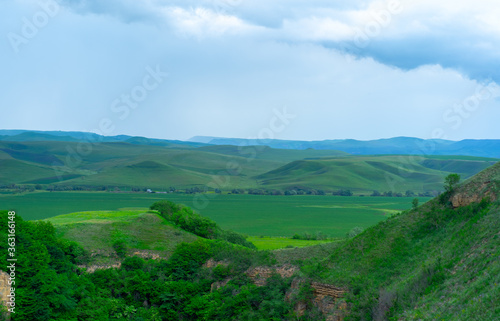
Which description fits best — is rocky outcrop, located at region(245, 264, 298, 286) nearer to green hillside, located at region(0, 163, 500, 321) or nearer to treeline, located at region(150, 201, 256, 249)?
green hillside, located at region(0, 163, 500, 321)

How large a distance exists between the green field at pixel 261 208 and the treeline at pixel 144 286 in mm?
50091

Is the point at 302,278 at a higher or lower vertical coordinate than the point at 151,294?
higher

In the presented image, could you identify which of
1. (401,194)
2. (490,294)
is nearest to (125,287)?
(490,294)

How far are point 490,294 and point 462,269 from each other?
6.26 metres

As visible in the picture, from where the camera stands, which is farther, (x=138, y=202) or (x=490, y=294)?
(x=138, y=202)

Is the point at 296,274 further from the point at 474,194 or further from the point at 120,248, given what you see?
the point at 120,248

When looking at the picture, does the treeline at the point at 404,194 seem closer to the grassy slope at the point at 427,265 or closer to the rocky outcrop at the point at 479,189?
the rocky outcrop at the point at 479,189

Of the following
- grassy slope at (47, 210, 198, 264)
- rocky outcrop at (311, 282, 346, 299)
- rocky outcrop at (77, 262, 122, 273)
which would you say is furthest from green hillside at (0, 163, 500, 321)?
rocky outcrop at (77, 262, 122, 273)

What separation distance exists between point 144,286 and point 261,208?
106 m

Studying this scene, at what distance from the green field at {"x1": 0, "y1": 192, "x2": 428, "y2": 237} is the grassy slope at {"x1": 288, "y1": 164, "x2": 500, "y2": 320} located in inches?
2252

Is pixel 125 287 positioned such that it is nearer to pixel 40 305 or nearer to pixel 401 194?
pixel 40 305

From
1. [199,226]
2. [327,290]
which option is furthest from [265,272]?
[199,226]

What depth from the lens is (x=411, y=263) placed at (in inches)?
1275

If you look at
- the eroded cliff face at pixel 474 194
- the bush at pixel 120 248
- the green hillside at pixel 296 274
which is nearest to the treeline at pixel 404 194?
the green hillside at pixel 296 274
